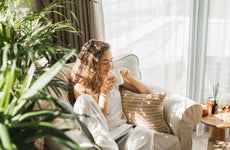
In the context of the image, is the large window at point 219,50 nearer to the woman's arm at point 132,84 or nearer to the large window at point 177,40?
the large window at point 177,40

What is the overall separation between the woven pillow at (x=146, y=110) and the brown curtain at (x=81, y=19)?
0.84 m

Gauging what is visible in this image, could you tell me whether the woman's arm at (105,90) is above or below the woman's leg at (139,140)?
above

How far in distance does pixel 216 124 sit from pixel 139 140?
65cm

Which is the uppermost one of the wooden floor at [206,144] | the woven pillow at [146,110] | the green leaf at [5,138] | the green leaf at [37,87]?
the green leaf at [37,87]

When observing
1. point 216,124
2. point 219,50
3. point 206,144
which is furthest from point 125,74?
point 206,144

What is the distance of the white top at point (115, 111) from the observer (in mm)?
2066

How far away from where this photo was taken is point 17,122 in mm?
899

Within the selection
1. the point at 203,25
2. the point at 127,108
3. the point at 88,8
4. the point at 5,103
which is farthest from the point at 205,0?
the point at 5,103

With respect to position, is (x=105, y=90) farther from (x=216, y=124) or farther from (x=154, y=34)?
(x=154, y=34)

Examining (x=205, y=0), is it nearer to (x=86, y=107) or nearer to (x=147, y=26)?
(x=147, y=26)

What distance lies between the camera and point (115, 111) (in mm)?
2119

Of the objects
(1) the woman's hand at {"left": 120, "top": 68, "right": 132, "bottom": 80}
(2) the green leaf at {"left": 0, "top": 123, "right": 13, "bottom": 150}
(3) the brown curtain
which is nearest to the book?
(1) the woman's hand at {"left": 120, "top": 68, "right": 132, "bottom": 80}

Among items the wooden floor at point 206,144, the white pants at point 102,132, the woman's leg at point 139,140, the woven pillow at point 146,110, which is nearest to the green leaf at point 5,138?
the white pants at point 102,132

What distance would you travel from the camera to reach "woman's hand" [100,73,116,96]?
2.02 m
